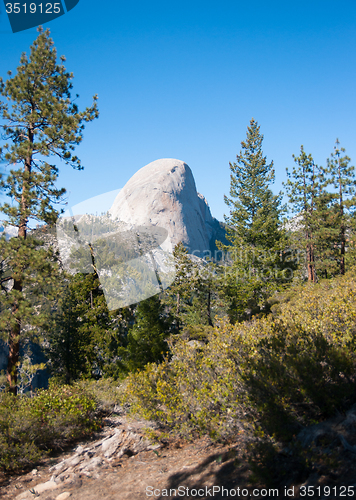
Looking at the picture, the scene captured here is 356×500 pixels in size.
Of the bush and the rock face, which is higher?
the rock face

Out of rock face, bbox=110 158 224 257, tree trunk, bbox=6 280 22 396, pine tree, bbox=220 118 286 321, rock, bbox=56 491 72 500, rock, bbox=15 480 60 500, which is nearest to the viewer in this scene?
rock, bbox=56 491 72 500

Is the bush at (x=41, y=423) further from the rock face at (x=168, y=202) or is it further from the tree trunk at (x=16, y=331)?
the rock face at (x=168, y=202)

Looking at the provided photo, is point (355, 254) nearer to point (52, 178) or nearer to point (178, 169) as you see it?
point (52, 178)

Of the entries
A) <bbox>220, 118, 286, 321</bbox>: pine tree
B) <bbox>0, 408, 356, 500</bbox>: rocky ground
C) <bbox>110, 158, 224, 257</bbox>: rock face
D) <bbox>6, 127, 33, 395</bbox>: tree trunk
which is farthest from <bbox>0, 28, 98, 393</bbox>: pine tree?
<bbox>110, 158, 224, 257</bbox>: rock face

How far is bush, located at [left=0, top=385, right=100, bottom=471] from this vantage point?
617cm

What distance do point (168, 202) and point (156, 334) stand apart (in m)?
78.5

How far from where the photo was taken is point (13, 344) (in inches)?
352

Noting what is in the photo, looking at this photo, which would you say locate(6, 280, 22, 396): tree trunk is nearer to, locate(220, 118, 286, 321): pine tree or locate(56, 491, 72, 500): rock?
locate(56, 491, 72, 500): rock

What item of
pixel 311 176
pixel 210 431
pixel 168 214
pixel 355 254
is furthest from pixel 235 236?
pixel 168 214

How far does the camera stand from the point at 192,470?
15.4 feet

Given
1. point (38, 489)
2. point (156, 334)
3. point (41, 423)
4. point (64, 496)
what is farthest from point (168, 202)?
point (64, 496)

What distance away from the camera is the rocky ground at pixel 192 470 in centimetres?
325

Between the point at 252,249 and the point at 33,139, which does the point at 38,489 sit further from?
the point at 252,249

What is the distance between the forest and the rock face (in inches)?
2427
